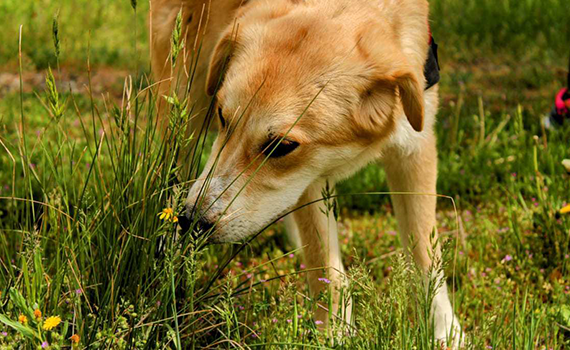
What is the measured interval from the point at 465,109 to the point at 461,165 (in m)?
1.13

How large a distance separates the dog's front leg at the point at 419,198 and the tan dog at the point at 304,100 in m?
0.12

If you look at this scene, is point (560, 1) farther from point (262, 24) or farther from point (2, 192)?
point (2, 192)

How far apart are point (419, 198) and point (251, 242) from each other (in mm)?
923

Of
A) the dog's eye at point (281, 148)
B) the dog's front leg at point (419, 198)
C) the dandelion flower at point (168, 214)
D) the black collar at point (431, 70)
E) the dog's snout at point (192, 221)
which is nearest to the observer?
the dandelion flower at point (168, 214)

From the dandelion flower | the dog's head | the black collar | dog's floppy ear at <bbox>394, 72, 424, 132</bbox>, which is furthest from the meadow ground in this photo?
the black collar

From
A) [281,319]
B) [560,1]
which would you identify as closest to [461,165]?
[281,319]

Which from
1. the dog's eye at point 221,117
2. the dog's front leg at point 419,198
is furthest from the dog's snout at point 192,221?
the dog's front leg at point 419,198

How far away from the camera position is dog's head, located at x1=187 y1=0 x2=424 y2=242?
240 cm

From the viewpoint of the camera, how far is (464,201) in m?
3.87

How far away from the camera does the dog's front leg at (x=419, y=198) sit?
298cm

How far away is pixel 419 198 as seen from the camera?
10.0 feet

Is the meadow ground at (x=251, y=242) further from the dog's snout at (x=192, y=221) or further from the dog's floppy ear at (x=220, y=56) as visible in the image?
the dog's floppy ear at (x=220, y=56)

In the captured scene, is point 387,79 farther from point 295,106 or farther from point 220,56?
point 220,56

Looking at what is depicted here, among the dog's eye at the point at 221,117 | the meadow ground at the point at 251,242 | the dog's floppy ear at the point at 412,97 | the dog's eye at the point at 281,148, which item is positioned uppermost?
the dog's floppy ear at the point at 412,97
